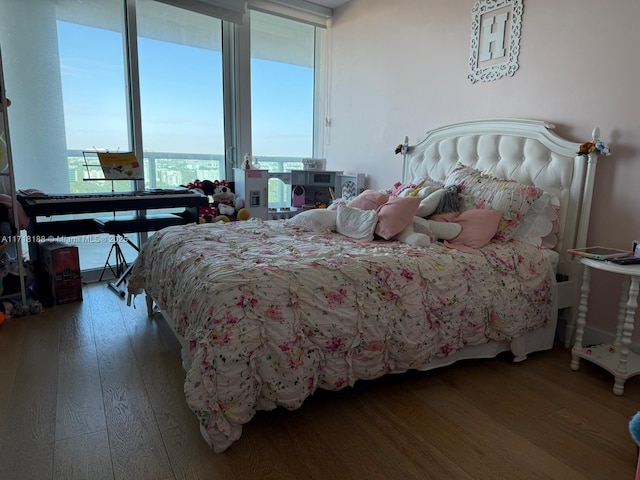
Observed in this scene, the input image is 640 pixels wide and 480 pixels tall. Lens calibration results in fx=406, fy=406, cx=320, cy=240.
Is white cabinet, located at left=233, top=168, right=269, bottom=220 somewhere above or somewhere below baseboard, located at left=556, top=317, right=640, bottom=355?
above

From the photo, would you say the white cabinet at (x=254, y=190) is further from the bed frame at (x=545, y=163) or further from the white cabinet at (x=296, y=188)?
the bed frame at (x=545, y=163)

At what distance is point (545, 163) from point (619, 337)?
1.08m

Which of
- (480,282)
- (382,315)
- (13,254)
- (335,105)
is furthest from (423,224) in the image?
(13,254)

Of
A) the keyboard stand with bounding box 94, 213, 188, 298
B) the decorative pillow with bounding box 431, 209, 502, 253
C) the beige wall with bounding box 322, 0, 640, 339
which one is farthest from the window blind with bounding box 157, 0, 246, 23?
the decorative pillow with bounding box 431, 209, 502, 253

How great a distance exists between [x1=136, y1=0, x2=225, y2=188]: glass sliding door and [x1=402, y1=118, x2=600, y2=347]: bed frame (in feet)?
7.71

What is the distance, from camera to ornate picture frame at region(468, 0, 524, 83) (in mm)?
2680

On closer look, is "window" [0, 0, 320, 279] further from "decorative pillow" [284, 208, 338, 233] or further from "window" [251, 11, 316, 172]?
"decorative pillow" [284, 208, 338, 233]

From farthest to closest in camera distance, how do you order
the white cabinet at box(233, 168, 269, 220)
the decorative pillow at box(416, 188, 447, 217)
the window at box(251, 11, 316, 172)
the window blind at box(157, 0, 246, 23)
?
the window at box(251, 11, 316, 172)
the white cabinet at box(233, 168, 269, 220)
the window blind at box(157, 0, 246, 23)
the decorative pillow at box(416, 188, 447, 217)

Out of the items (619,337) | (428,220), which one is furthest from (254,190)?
(619,337)

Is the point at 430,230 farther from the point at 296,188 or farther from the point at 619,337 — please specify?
the point at 296,188

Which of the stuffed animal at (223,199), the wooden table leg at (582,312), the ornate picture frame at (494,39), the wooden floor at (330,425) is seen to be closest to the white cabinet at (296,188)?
the stuffed animal at (223,199)

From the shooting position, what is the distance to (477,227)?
2334 millimetres

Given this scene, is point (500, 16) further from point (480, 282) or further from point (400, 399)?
point (400, 399)

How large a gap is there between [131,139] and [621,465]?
396cm
